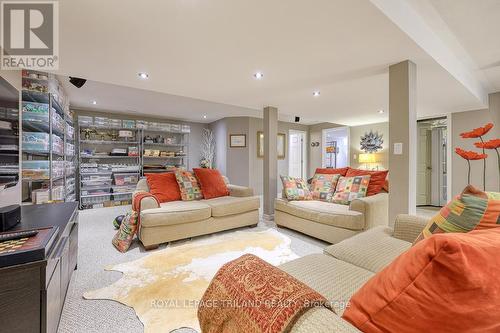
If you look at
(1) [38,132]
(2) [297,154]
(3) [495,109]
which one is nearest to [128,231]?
(1) [38,132]

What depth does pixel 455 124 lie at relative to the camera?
412cm

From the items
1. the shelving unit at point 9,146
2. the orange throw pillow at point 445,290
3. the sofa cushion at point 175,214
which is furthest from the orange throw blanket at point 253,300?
the sofa cushion at point 175,214

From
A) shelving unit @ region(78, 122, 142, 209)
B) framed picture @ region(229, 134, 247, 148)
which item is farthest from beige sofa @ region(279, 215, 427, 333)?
shelving unit @ region(78, 122, 142, 209)

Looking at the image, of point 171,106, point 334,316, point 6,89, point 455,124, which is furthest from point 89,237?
point 455,124

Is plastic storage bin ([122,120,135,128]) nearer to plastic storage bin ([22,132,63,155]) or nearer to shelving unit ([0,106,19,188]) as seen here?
plastic storage bin ([22,132,63,155])

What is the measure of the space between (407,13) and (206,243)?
291 cm

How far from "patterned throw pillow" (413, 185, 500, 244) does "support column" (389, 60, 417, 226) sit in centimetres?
97

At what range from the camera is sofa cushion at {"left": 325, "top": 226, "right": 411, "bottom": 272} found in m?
1.29

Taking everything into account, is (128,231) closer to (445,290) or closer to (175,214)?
(175,214)

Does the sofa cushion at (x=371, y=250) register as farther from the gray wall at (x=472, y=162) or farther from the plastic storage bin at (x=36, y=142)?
the gray wall at (x=472, y=162)

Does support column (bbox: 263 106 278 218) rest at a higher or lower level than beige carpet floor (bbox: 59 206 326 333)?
higher

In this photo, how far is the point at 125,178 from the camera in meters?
5.03

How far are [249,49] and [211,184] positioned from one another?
2.15m

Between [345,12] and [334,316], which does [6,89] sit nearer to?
[334,316]
